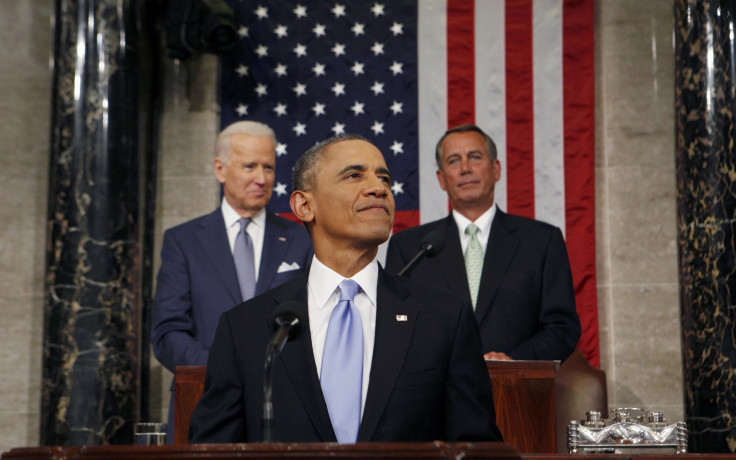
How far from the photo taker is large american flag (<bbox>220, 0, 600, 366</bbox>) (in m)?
6.43

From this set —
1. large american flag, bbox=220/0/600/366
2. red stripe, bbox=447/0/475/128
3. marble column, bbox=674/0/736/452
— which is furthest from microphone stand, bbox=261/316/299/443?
red stripe, bbox=447/0/475/128

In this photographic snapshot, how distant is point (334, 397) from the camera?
8.31ft

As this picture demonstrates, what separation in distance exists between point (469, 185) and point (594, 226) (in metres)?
1.86

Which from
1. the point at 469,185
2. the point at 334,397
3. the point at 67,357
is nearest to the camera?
the point at 334,397

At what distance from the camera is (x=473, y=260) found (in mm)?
4770

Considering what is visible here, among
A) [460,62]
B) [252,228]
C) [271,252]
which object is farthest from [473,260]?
[460,62]

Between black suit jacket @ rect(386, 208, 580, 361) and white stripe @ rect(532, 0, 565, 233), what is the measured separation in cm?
166

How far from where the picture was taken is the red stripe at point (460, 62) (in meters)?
6.55

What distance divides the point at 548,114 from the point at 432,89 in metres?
0.82

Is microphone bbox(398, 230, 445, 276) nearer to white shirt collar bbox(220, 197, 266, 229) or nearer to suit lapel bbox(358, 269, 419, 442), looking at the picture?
suit lapel bbox(358, 269, 419, 442)

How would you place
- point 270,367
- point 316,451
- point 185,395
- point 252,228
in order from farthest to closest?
point 252,228
point 185,395
point 270,367
point 316,451

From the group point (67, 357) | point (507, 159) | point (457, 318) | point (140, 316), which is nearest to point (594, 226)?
point (507, 159)

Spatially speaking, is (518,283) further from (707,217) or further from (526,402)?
(707,217)

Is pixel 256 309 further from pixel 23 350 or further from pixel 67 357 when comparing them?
pixel 23 350
